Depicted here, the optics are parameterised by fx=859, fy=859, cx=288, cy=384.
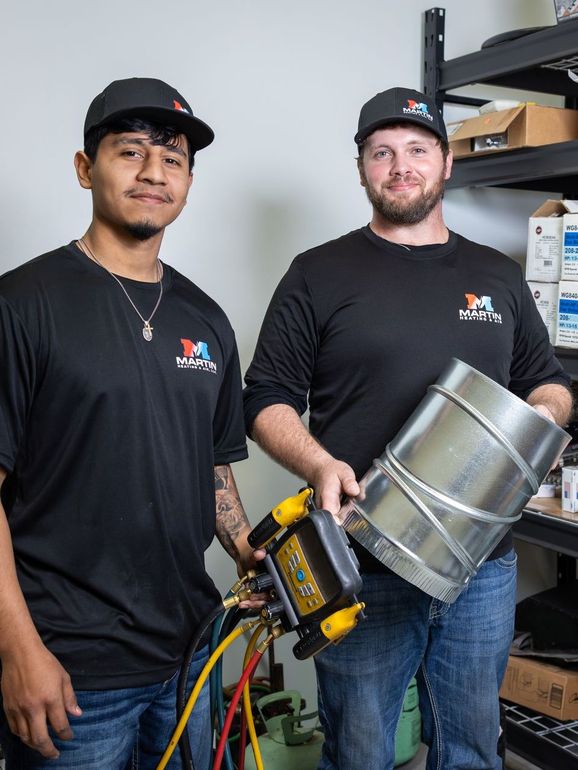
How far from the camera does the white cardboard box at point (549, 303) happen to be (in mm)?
2229

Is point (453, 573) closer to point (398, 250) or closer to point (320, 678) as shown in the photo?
point (320, 678)

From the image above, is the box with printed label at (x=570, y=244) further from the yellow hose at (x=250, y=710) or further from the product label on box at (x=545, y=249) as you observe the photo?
the yellow hose at (x=250, y=710)

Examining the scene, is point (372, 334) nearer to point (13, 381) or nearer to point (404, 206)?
point (404, 206)

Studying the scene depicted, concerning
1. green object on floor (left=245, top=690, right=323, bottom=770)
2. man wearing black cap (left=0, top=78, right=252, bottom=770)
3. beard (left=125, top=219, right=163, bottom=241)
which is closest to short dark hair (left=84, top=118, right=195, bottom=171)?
man wearing black cap (left=0, top=78, right=252, bottom=770)

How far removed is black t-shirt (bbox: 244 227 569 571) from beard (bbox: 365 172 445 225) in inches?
2.0

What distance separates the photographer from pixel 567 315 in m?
2.19

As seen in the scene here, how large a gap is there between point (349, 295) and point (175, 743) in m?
0.84

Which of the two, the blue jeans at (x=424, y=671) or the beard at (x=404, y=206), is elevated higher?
the beard at (x=404, y=206)

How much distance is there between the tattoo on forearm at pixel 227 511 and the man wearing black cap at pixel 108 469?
0.31 ft

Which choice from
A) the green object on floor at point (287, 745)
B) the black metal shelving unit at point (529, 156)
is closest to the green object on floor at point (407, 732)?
the green object on floor at point (287, 745)

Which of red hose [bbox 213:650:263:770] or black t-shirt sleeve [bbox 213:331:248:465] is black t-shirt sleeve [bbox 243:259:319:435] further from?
red hose [bbox 213:650:263:770]

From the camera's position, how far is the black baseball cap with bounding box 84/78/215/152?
1.30m

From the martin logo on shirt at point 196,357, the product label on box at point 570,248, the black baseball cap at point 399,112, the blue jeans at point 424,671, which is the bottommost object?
the blue jeans at point 424,671

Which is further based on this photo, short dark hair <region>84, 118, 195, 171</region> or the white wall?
the white wall
